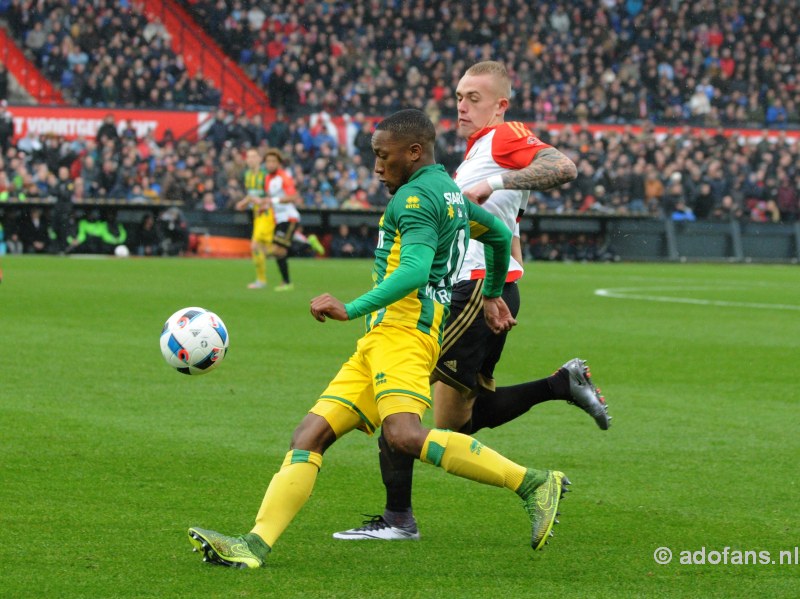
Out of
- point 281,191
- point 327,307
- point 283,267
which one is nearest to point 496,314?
point 327,307

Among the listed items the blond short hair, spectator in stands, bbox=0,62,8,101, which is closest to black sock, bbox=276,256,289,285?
spectator in stands, bbox=0,62,8,101

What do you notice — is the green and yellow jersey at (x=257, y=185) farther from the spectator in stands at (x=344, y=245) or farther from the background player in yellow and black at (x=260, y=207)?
the spectator in stands at (x=344, y=245)

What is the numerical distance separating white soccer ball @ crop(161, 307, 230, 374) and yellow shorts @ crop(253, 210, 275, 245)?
55.3 ft

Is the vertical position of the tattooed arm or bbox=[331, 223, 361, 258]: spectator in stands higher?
the tattooed arm

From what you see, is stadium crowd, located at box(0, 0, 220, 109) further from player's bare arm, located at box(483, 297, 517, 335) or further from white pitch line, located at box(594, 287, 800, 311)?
player's bare arm, located at box(483, 297, 517, 335)

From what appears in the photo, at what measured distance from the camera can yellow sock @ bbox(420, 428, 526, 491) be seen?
534 cm

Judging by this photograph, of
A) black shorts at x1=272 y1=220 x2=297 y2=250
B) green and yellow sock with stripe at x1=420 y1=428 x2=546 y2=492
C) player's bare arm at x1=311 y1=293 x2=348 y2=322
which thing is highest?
player's bare arm at x1=311 y1=293 x2=348 y2=322

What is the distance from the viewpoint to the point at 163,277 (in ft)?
78.0

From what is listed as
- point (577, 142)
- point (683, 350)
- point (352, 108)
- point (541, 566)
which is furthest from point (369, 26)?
point (541, 566)

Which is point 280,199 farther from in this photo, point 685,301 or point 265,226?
point 685,301

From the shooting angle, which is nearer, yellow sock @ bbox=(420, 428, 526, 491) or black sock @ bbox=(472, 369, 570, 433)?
yellow sock @ bbox=(420, 428, 526, 491)

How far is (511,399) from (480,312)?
791 millimetres

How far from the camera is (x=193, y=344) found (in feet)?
20.5

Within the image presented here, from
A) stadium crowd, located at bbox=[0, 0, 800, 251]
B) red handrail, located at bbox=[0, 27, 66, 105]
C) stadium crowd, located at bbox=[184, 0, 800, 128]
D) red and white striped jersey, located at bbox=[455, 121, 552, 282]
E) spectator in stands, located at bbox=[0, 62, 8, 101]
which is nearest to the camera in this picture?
red and white striped jersey, located at bbox=[455, 121, 552, 282]
